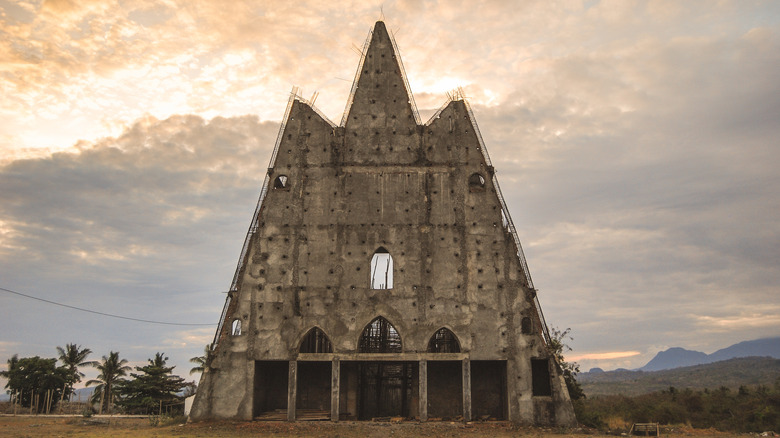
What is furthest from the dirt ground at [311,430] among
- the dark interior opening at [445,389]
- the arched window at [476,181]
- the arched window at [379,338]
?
the arched window at [476,181]

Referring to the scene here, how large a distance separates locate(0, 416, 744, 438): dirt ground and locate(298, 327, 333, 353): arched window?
3587 mm

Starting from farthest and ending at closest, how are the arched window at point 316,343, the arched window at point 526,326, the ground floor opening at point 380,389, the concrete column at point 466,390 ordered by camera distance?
1. the arched window at point 316,343
2. the arched window at point 526,326
3. the ground floor opening at point 380,389
4. the concrete column at point 466,390

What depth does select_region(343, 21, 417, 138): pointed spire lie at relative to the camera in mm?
31328

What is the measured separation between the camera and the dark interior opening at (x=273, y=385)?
29913 millimetres

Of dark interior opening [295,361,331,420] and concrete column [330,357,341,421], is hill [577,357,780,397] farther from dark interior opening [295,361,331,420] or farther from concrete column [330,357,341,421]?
concrete column [330,357,341,421]

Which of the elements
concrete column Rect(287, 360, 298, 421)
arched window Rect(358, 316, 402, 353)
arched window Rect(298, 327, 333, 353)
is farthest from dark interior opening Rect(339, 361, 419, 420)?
concrete column Rect(287, 360, 298, 421)

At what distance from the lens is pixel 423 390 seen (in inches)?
1099

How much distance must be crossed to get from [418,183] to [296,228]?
6313 mm

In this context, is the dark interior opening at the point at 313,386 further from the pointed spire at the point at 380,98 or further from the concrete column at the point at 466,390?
the pointed spire at the point at 380,98

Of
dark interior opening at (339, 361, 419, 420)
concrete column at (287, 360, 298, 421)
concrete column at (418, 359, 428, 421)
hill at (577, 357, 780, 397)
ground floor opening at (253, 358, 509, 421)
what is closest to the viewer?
concrete column at (418, 359, 428, 421)

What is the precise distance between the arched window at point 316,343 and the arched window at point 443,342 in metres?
4.81

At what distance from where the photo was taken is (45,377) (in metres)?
45.5

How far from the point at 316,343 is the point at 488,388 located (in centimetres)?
860

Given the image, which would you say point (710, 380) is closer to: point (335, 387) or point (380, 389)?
point (380, 389)
